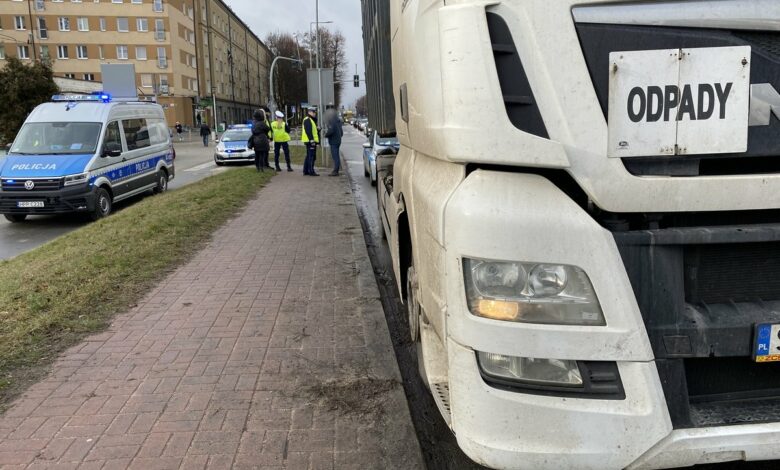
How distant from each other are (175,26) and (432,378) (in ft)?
256

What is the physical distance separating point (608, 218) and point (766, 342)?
668 millimetres

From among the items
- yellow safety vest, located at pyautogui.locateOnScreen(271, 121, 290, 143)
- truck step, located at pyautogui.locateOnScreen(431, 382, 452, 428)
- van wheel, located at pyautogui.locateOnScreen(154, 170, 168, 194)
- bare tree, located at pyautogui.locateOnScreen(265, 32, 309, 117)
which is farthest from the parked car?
bare tree, located at pyautogui.locateOnScreen(265, 32, 309, 117)

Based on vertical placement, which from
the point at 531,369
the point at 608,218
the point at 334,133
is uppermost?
the point at 334,133

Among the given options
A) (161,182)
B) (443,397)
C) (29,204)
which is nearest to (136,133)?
(161,182)

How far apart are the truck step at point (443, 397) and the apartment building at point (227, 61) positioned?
6958cm

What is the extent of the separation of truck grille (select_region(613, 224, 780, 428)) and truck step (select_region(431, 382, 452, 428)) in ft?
2.55

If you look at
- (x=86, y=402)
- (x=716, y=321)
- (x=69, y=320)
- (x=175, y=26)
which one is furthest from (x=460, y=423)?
(x=175, y=26)

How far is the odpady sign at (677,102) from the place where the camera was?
1.84 metres

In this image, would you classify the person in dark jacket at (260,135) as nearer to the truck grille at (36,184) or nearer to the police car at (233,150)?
the police car at (233,150)

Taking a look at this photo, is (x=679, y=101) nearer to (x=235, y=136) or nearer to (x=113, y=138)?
(x=113, y=138)

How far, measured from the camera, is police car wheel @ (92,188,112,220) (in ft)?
37.5

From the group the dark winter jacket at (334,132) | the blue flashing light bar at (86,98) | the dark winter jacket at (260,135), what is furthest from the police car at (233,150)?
the blue flashing light bar at (86,98)

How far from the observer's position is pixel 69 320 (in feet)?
15.2

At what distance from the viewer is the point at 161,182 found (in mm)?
14984
